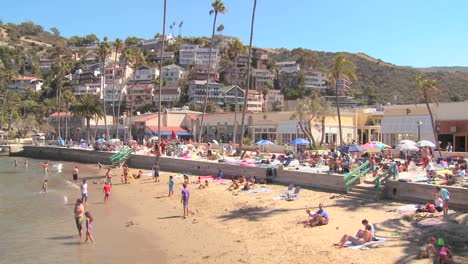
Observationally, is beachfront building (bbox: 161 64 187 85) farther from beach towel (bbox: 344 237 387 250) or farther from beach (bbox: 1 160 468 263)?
beach towel (bbox: 344 237 387 250)

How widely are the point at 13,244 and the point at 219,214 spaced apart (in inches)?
302

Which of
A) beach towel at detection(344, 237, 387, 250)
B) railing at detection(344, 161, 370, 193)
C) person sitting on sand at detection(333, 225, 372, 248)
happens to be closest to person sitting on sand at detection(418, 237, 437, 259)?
beach towel at detection(344, 237, 387, 250)

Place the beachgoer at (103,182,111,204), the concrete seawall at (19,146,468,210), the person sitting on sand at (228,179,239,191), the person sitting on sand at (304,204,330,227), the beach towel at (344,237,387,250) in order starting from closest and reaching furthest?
1. the beach towel at (344,237,387,250)
2. the person sitting on sand at (304,204,330,227)
3. the concrete seawall at (19,146,468,210)
4. the beachgoer at (103,182,111,204)
5. the person sitting on sand at (228,179,239,191)

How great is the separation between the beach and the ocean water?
35cm

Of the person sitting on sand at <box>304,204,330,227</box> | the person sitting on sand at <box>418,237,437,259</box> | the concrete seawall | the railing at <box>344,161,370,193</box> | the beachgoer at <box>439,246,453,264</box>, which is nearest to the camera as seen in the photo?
the beachgoer at <box>439,246,453,264</box>

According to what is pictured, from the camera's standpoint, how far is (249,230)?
16016 mm

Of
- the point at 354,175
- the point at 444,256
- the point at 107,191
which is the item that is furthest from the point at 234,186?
the point at 444,256

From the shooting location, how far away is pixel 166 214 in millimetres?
19750

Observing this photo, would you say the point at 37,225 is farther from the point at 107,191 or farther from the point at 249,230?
the point at 249,230

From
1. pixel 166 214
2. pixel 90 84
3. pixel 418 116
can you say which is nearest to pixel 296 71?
pixel 90 84

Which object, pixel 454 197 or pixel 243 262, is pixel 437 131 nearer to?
pixel 454 197

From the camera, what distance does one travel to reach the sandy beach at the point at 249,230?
1271 cm

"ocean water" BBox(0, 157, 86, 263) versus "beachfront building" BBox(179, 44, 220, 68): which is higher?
"beachfront building" BBox(179, 44, 220, 68)

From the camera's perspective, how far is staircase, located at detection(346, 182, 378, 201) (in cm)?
1914
